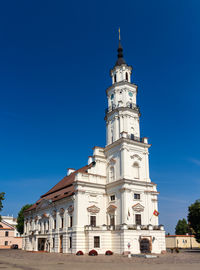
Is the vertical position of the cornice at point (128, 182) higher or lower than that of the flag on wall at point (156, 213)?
higher

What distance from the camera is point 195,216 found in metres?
51.1

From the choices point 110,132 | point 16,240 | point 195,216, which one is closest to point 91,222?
point 110,132

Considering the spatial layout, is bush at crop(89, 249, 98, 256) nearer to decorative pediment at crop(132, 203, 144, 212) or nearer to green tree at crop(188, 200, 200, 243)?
decorative pediment at crop(132, 203, 144, 212)

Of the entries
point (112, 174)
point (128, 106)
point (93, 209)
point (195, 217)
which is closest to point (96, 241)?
point (93, 209)

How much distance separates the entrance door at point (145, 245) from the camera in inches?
1562

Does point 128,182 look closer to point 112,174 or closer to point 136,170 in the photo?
point 136,170

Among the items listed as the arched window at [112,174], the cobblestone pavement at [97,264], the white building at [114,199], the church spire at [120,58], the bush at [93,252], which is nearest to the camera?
the cobblestone pavement at [97,264]

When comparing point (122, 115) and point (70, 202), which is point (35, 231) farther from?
point (122, 115)

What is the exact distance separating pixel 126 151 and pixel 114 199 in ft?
26.4

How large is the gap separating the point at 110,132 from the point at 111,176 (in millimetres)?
8132

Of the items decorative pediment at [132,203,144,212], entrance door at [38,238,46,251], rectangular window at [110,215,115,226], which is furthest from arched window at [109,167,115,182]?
entrance door at [38,238,46,251]

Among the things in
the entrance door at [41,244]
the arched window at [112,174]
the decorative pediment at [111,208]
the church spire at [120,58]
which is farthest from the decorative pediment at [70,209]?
the church spire at [120,58]

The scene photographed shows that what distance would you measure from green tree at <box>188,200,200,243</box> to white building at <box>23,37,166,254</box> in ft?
37.4

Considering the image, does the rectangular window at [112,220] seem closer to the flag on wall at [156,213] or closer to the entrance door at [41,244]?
the flag on wall at [156,213]
